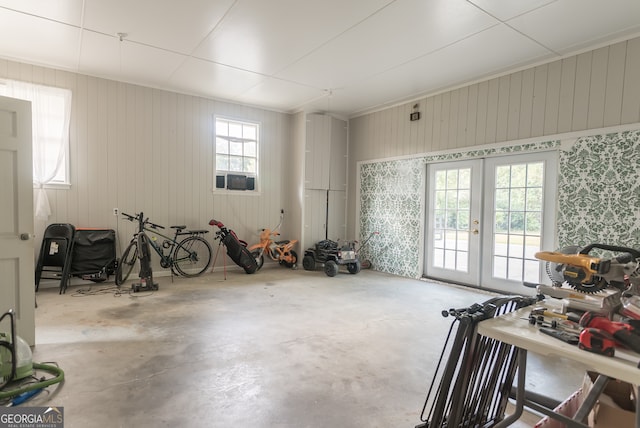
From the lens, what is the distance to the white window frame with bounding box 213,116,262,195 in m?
6.30

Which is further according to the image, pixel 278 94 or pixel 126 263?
pixel 278 94

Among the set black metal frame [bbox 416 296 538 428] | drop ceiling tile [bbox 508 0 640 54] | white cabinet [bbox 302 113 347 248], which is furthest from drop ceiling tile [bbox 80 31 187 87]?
black metal frame [bbox 416 296 538 428]

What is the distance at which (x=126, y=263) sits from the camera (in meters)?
5.30

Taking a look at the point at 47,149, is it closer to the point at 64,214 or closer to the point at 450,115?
the point at 64,214

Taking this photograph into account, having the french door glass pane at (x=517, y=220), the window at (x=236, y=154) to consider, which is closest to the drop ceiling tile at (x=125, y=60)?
the window at (x=236, y=154)

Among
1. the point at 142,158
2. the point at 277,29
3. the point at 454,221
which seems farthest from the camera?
the point at 142,158

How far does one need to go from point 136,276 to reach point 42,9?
12.3 feet

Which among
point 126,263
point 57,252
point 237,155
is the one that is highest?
point 237,155

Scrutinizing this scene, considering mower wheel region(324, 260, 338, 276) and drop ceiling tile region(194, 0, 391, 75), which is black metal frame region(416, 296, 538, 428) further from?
mower wheel region(324, 260, 338, 276)

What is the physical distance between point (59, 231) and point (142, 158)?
5.30 ft

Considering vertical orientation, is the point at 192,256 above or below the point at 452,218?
below

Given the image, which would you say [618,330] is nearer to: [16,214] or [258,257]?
[16,214]

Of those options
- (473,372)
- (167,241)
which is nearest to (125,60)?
(167,241)

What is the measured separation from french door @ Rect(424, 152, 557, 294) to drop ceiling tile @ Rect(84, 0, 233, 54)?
A: 408 cm
